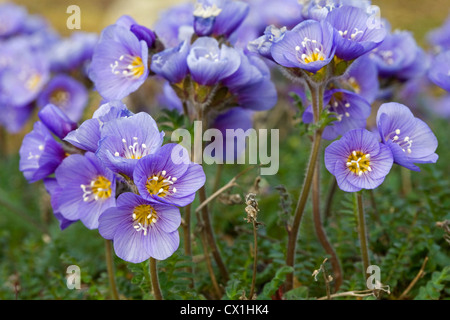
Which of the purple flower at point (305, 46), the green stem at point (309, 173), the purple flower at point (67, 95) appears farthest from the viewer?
the purple flower at point (67, 95)

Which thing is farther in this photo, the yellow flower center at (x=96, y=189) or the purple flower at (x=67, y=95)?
the purple flower at (x=67, y=95)

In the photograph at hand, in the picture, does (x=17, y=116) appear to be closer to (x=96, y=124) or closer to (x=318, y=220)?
(x=96, y=124)

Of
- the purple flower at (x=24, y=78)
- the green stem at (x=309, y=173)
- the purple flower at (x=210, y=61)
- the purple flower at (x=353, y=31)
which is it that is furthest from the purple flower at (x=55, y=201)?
the purple flower at (x=24, y=78)

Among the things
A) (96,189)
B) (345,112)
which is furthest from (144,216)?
(345,112)

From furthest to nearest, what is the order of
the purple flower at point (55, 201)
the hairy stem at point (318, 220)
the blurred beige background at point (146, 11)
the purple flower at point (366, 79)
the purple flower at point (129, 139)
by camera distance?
the blurred beige background at point (146, 11) → the purple flower at point (366, 79) → the hairy stem at point (318, 220) → the purple flower at point (55, 201) → the purple flower at point (129, 139)

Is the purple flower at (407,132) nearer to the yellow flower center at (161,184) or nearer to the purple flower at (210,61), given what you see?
the purple flower at (210,61)

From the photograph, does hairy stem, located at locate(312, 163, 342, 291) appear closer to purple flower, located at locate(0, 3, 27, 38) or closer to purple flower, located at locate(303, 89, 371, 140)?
purple flower, located at locate(303, 89, 371, 140)

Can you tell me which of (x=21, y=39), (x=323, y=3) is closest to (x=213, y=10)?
(x=323, y=3)

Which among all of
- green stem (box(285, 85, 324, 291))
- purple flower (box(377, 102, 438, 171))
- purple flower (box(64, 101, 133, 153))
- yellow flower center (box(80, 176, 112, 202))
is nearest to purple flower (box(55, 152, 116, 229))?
yellow flower center (box(80, 176, 112, 202))

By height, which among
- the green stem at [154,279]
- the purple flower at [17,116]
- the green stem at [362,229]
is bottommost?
the green stem at [154,279]
